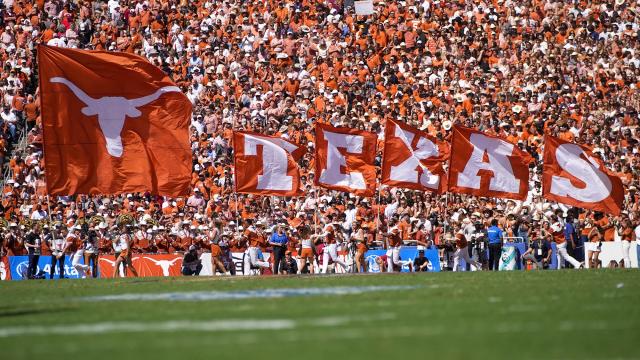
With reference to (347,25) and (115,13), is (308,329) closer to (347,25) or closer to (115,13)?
(347,25)

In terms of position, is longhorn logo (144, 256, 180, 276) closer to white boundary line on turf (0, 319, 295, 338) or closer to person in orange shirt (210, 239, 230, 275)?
person in orange shirt (210, 239, 230, 275)

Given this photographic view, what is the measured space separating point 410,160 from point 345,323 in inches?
657

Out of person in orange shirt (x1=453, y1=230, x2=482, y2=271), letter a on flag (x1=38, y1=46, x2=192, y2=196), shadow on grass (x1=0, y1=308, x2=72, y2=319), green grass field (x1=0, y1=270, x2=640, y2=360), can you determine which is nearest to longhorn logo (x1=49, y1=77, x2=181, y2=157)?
letter a on flag (x1=38, y1=46, x2=192, y2=196)

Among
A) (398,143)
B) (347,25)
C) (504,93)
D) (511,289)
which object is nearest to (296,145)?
(398,143)

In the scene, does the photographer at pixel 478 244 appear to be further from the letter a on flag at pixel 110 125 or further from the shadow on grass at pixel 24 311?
the shadow on grass at pixel 24 311

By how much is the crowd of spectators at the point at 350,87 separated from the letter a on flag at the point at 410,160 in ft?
4.60

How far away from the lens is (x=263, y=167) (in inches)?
1110

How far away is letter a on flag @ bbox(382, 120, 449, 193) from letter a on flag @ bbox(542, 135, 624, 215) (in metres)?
2.46

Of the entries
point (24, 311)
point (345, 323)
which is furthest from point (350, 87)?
point (345, 323)

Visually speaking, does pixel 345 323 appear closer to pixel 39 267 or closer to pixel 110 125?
pixel 110 125

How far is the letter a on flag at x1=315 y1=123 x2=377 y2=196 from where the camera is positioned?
28.2 metres

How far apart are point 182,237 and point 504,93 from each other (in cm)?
933

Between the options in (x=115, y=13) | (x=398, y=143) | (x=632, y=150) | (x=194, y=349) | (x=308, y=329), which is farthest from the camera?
(x=115, y=13)

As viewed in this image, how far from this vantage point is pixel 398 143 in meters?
28.2
